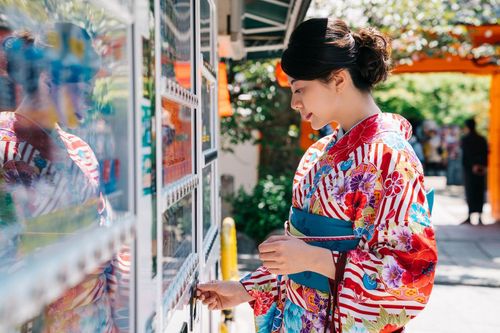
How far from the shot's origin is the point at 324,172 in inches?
64.5

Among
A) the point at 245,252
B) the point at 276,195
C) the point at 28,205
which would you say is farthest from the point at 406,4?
the point at 28,205

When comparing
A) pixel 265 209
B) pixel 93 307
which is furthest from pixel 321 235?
pixel 265 209

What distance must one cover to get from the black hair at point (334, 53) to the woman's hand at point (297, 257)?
46 cm

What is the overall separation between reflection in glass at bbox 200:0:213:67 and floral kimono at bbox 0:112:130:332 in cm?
79

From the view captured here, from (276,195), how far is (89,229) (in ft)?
21.2

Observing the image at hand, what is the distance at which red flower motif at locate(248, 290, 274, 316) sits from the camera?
1.87m

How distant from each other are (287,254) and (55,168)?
0.62 m

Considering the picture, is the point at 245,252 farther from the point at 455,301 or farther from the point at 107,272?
the point at 107,272

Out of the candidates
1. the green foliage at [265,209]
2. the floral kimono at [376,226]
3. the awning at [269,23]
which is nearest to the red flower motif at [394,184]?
the floral kimono at [376,226]

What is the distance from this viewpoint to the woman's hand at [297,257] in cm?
155

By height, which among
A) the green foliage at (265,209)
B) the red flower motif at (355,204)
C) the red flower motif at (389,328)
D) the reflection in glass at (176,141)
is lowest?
the green foliage at (265,209)

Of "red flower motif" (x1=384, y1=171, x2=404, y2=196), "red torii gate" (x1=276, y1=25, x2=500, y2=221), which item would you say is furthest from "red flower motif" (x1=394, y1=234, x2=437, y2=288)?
"red torii gate" (x1=276, y1=25, x2=500, y2=221)

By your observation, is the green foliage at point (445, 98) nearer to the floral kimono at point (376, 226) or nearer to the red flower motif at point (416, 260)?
the floral kimono at point (376, 226)

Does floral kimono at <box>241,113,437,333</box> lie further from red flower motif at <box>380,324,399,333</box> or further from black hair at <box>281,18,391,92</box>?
black hair at <box>281,18,391,92</box>
